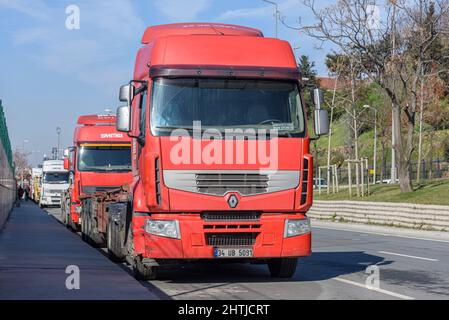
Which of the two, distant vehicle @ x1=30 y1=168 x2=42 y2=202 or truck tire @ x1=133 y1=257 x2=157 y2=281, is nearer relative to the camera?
truck tire @ x1=133 y1=257 x2=157 y2=281

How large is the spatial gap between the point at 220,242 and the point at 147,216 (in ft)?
3.87

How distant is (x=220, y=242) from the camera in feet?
38.5

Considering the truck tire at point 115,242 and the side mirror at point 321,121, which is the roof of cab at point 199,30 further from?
the truck tire at point 115,242

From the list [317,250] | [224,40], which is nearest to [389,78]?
[317,250]

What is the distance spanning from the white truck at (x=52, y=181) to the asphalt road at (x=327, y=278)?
36938 mm

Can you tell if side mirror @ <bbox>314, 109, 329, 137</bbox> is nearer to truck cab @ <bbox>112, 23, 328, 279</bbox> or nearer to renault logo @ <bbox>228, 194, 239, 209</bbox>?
truck cab @ <bbox>112, 23, 328, 279</bbox>

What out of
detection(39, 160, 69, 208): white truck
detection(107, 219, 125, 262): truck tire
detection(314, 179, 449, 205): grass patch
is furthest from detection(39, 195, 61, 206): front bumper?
detection(107, 219, 125, 262): truck tire

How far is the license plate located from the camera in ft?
38.3

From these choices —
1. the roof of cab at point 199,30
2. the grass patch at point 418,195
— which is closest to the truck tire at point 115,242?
the roof of cab at point 199,30

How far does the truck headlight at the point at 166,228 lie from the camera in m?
11.6

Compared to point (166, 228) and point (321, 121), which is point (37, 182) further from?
point (166, 228)

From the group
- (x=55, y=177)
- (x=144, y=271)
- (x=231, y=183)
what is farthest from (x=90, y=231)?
(x=55, y=177)

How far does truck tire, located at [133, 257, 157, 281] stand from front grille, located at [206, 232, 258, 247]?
141 cm
